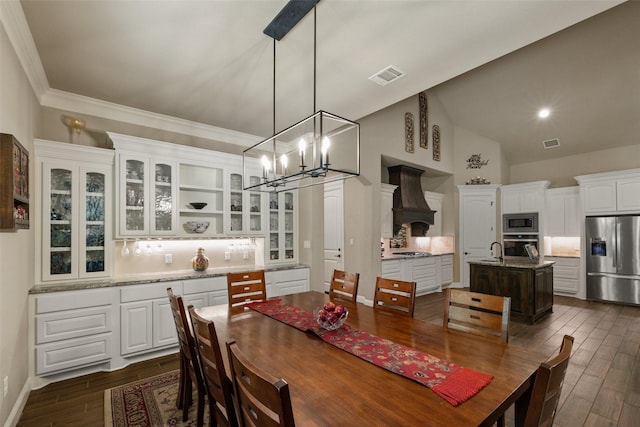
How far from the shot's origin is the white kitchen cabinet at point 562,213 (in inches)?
252

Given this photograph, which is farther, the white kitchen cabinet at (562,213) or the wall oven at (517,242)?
the wall oven at (517,242)

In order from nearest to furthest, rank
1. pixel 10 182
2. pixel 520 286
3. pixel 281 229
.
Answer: pixel 10 182, pixel 281 229, pixel 520 286

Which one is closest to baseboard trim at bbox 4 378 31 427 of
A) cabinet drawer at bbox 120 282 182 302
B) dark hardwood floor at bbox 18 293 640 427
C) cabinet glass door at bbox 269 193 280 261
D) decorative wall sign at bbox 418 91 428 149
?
dark hardwood floor at bbox 18 293 640 427

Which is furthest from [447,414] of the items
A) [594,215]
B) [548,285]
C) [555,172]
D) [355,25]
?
[555,172]

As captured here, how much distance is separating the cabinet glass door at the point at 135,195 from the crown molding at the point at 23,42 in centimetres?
98

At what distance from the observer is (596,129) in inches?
241

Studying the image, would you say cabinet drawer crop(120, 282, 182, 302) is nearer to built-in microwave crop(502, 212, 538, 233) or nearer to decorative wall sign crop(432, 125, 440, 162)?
decorative wall sign crop(432, 125, 440, 162)

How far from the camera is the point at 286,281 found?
14.0ft

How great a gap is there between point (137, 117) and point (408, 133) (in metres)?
4.84

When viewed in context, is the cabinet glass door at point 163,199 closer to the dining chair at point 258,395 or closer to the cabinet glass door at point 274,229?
the cabinet glass door at point 274,229

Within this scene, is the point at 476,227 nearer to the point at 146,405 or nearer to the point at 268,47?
the point at 268,47

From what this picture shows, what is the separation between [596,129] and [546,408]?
24.0 feet

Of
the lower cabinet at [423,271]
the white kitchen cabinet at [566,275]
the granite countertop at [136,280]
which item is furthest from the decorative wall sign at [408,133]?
the white kitchen cabinet at [566,275]

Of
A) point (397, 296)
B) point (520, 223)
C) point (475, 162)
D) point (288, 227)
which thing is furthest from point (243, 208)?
point (520, 223)
